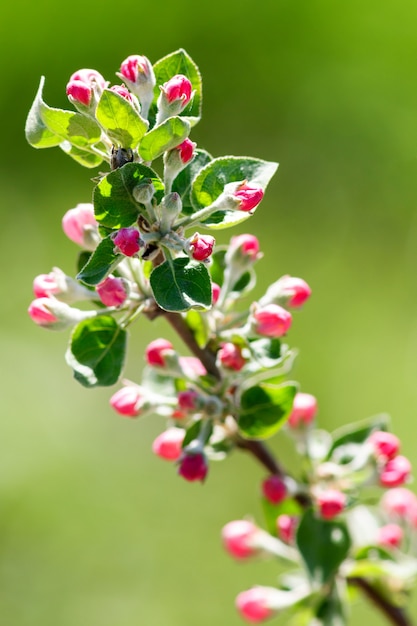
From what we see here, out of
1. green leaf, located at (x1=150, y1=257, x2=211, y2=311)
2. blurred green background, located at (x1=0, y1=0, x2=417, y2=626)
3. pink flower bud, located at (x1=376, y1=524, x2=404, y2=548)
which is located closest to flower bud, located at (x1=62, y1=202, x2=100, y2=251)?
green leaf, located at (x1=150, y1=257, x2=211, y2=311)

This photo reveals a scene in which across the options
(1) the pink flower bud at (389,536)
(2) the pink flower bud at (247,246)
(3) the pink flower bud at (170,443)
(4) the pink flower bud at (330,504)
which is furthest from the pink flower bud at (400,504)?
(2) the pink flower bud at (247,246)

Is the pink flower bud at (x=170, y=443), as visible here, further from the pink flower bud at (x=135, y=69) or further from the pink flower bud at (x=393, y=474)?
the pink flower bud at (x=135, y=69)

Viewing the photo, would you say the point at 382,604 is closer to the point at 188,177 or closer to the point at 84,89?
the point at 188,177

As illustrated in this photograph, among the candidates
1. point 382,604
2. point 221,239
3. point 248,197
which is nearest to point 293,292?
point 248,197

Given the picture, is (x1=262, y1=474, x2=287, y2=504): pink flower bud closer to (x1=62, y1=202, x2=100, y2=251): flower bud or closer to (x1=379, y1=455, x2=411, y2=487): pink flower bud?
(x1=379, y1=455, x2=411, y2=487): pink flower bud

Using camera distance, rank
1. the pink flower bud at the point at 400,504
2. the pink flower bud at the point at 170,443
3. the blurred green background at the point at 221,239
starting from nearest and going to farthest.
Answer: the pink flower bud at the point at 170,443
the pink flower bud at the point at 400,504
the blurred green background at the point at 221,239

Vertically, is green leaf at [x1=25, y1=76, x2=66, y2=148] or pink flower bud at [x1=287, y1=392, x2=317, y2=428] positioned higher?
green leaf at [x1=25, y1=76, x2=66, y2=148]

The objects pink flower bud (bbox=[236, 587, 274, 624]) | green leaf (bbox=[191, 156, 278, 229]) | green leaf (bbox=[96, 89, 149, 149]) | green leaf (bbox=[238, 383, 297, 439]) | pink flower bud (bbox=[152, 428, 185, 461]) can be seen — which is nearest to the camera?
green leaf (bbox=[96, 89, 149, 149])
